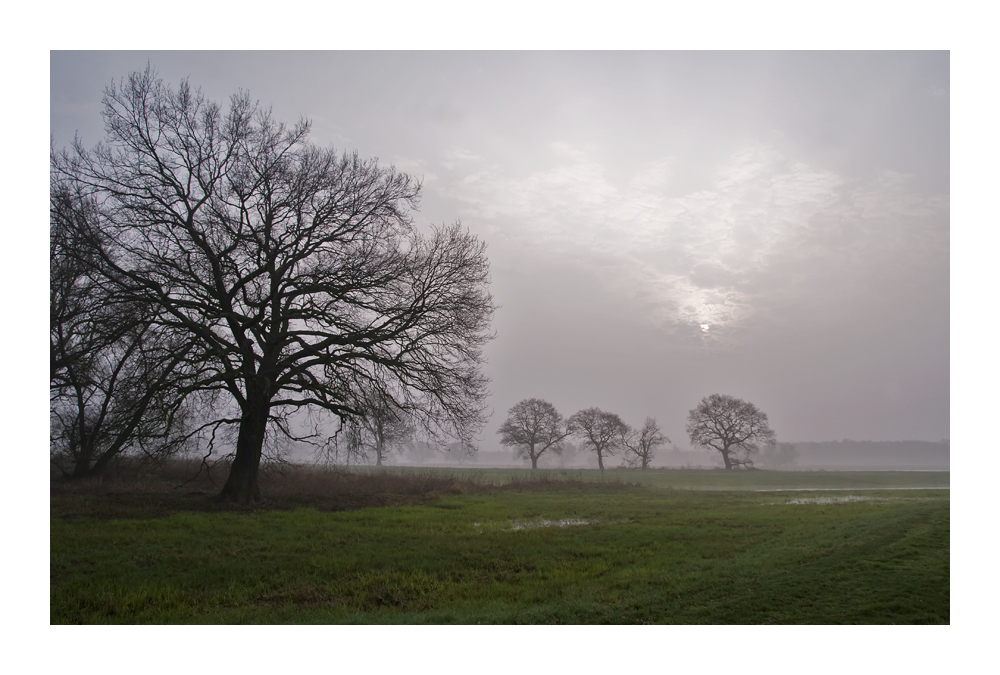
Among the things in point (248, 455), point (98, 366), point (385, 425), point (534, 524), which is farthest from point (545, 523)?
point (98, 366)

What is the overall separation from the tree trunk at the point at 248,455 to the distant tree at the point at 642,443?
67.0ft

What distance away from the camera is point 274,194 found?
13102 millimetres

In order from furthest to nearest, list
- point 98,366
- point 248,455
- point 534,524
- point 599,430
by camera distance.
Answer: point 599,430 < point 248,455 < point 534,524 < point 98,366

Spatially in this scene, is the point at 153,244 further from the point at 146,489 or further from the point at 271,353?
the point at 146,489

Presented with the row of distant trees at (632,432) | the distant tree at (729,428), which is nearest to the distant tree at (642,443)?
the row of distant trees at (632,432)

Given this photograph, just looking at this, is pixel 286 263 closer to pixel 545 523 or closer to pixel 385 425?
pixel 385 425

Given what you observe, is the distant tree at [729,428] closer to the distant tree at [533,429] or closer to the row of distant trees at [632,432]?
the row of distant trees at [632,432]

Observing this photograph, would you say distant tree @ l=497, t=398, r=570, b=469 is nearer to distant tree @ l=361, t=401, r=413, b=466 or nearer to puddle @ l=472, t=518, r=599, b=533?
distant tree @ l=361, t=401, r=413, b=466

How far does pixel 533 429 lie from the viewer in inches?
933

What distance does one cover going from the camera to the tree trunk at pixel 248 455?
11.9 metres

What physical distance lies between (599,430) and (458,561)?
19642 mm

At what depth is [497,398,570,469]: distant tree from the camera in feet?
69.6

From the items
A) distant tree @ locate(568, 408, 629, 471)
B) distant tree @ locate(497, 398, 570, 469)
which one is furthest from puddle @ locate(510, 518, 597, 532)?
distant tree @ locate(568, 408, 629, 471)

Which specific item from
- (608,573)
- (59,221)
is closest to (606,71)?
(608,573)
